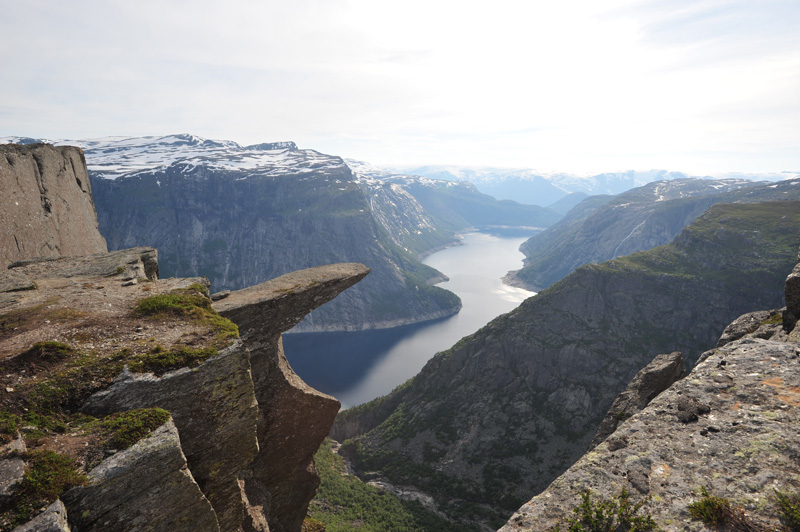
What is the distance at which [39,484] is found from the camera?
364 inches

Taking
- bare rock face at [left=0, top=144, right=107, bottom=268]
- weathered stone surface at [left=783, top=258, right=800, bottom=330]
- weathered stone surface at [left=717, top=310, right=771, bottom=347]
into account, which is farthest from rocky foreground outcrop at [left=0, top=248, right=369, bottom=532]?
weathered stone surface at [left=717, top=310, right=771, bottom=347]

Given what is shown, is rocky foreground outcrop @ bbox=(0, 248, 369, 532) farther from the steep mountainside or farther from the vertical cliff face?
the steep mountainside

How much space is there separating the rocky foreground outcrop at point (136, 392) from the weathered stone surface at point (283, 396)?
136 mm

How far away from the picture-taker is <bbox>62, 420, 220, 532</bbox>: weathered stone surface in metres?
10.2

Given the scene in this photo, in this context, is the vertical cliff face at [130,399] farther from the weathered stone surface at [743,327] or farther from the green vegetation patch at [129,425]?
the weathered stone surface at [743,327]

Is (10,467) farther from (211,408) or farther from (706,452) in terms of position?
(706,452)

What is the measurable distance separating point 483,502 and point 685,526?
8562 cm

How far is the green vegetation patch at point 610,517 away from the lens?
25.6 feet

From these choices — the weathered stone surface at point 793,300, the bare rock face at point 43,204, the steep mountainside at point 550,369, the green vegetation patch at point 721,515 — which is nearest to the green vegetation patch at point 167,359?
the green vegetation patch at point 721,515

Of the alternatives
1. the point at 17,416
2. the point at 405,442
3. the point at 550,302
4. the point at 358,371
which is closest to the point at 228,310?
the point at 17,416

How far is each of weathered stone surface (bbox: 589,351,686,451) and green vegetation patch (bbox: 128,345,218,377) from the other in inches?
687

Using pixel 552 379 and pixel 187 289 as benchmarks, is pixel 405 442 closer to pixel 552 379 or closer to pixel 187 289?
pixel 552 379

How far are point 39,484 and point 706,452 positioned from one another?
640 inches

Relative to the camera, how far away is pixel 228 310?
70.2 feet
